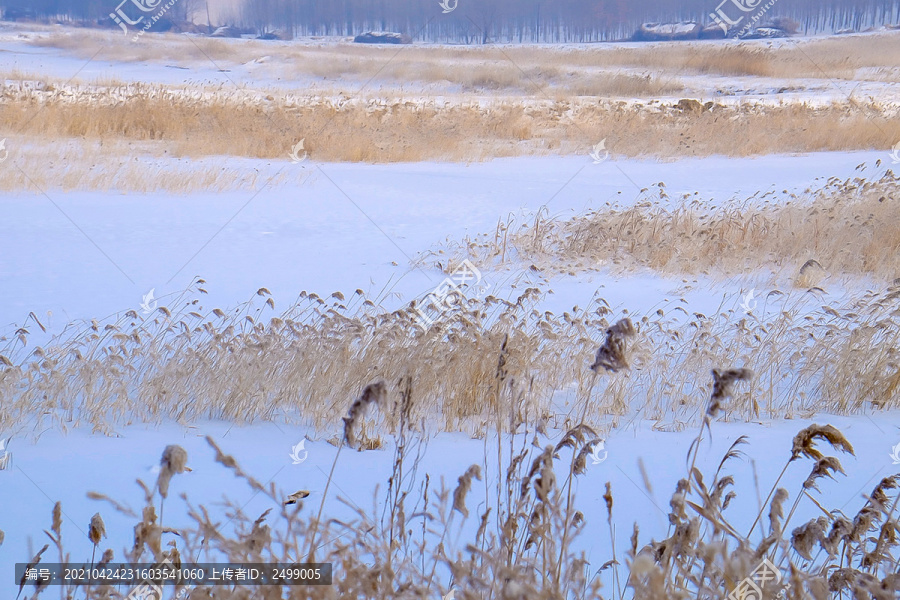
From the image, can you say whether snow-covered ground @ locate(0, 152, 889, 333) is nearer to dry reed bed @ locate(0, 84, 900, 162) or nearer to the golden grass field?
the golden grass field

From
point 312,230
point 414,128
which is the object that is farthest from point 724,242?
point 414,128

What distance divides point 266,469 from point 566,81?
27643 millimetres

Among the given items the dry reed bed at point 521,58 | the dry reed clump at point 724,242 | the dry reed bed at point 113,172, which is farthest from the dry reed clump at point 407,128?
the dry reed bed at point 521,58

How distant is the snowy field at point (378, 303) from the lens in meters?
2.43

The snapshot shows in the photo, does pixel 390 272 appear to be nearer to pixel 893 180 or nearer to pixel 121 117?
pixel 893 180

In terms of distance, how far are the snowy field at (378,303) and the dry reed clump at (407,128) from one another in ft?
1.50

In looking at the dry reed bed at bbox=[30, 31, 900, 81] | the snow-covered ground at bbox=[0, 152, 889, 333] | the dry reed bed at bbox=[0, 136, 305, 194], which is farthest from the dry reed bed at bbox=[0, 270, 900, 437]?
the dry reed bed at bbox=[30, 31, 900, 81]

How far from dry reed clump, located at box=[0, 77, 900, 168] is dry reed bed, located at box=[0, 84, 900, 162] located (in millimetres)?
23

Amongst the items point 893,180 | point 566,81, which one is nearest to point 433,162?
point 893,180

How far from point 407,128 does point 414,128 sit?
0.46ft

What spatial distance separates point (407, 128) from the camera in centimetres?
1406

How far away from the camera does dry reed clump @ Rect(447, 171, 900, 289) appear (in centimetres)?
636

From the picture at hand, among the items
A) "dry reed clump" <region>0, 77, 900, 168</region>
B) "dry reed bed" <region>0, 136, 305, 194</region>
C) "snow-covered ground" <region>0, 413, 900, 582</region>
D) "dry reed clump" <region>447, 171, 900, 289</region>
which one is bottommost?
"snow-covered ground" <region>0, 413, 900, 582</region>

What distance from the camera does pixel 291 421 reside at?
3.43 metres
